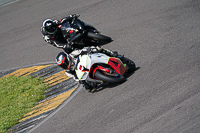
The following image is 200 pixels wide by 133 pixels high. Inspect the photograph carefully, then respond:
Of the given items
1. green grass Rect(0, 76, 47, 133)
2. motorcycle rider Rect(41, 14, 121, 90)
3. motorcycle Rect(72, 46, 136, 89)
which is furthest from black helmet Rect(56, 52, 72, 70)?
green grass Rect(0, 76, 47, 133)

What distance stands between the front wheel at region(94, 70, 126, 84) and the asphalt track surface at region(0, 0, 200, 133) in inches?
7.8

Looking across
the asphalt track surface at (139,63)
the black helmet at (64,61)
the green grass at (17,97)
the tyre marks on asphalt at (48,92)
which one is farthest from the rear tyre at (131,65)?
the green grass at (17,97)

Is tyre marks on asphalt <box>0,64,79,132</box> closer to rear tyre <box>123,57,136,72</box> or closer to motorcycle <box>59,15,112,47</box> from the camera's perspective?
motorcycle <box>59,15,112,47</box>

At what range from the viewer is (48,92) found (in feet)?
32.9

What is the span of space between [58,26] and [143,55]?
355 cm

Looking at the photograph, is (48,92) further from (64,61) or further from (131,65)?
(131,65)

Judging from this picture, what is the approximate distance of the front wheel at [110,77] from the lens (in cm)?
793

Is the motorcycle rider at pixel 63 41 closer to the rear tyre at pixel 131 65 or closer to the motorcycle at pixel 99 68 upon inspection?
the motorcycle at pixel 99 68

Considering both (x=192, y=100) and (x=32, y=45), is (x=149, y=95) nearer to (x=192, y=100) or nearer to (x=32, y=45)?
(x=192, y=100)

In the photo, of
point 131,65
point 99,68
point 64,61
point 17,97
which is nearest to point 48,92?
point 17,97

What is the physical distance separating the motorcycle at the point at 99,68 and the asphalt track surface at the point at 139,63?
28 cm

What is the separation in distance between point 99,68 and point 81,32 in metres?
2.75

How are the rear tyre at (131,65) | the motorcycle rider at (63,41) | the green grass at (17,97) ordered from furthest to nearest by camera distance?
1. the green grass at (17,97)
2. the motorcycle rider at (63,41)
3. the rear tyre at (131,65)

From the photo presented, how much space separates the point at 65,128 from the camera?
25.0 feet
